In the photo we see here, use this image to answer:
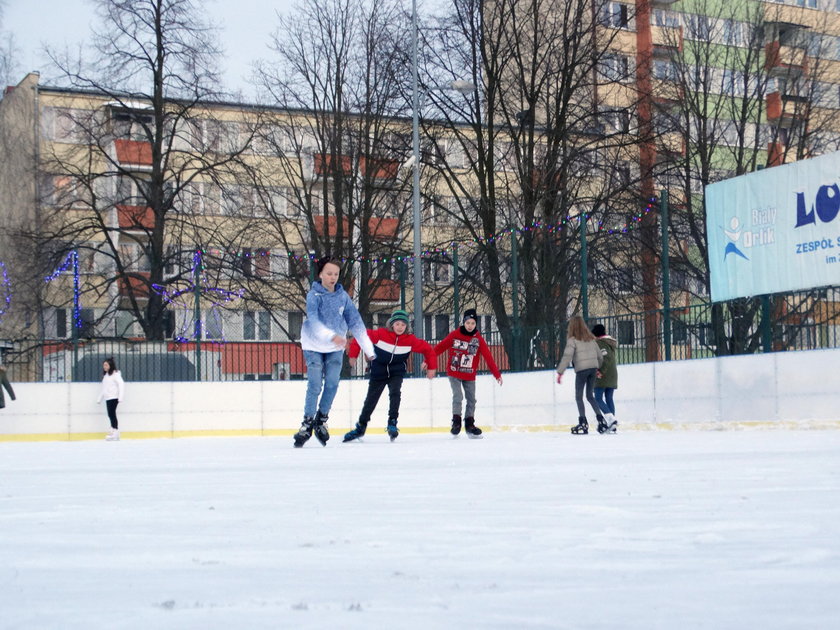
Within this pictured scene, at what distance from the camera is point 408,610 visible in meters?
2.50

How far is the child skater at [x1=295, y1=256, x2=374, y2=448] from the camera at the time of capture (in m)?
11.2

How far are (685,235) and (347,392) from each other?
6.97m

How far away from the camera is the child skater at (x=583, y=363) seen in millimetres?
15891

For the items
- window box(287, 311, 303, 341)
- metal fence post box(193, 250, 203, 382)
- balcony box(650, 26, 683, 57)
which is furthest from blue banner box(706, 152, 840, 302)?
balcony box(650, 26, 683, 57)

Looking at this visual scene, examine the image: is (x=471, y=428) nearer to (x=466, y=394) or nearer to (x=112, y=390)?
(x=466, y=394)

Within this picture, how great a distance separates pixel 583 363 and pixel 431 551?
12709 millimetres

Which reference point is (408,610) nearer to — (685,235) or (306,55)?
(685,235)

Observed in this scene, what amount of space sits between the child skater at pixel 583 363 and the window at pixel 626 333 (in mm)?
1540

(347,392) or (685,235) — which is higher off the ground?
(685,235)

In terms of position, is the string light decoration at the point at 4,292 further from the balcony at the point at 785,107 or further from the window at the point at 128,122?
the balcony at the point at 785,107

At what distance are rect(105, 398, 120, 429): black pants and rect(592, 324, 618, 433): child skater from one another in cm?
802

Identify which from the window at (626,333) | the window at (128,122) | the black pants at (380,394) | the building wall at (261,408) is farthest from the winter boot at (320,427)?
the window at (128,122)

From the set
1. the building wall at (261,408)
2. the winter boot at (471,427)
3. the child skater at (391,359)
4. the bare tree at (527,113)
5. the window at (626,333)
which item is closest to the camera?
the child skater at (391,359)

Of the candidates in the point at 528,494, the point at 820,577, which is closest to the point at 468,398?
the point at 528,494
